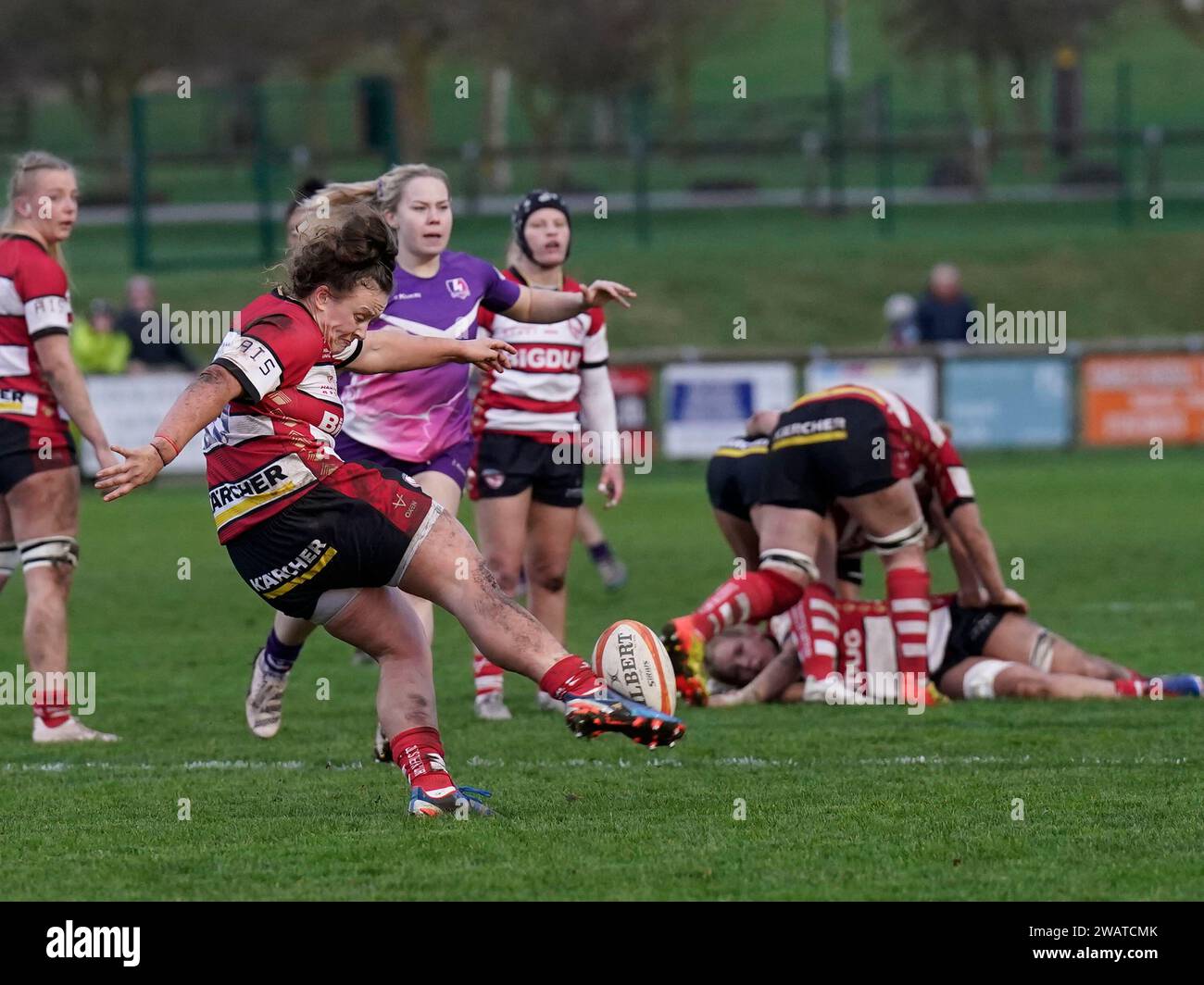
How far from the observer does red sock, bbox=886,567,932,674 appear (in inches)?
348

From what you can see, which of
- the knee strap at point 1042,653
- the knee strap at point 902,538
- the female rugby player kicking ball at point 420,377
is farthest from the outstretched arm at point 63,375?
the knee strap at point 1042,653

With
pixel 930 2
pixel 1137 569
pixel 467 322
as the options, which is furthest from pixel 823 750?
pixel 930 2

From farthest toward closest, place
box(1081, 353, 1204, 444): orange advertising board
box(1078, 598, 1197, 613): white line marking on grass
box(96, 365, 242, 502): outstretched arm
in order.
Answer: box(1081, 353, 1204, 444): orange advertising board < box(1078, 598, 1197, 613): white line marking on grass < box(96, 365, 242, 502): outstretched arm

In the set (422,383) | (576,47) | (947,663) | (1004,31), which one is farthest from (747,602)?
(576,47)

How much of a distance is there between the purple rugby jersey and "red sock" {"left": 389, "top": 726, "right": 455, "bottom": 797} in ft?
6.18

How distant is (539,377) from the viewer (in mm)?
8938

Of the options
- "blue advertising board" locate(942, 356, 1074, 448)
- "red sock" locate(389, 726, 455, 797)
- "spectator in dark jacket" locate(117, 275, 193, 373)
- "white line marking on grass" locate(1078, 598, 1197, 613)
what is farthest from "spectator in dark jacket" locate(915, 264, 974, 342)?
"red sock" locate(389, 726, 455, 797)

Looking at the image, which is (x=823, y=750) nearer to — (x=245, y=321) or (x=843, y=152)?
(x=245, y=321)

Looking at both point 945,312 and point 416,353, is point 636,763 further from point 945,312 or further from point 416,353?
point 945,312

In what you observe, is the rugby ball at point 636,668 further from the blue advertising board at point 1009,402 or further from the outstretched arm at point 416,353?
the blue advertising board at point 1009,402

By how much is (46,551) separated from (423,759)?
2557 millimetres

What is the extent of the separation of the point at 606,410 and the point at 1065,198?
1026 inches

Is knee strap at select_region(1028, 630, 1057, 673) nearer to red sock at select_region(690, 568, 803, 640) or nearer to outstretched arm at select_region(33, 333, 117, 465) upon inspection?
red sock at select_region(690, 568, 803, 640)
